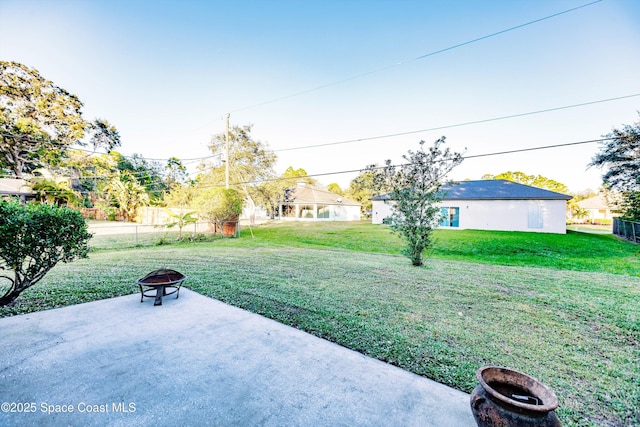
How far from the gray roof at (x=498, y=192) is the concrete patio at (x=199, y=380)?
16447mm

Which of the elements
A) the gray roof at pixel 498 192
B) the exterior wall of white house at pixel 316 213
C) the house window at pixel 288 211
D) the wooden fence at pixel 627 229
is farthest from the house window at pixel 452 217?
the house window at pixel 288 211

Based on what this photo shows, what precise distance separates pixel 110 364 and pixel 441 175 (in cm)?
824

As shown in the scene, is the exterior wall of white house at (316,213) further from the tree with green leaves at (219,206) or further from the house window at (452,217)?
the tree with green leaves at (219,206)

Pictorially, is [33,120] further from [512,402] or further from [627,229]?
[627,229]

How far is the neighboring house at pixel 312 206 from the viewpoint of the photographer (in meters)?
30.9

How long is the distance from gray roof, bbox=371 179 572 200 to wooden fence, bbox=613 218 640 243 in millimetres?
3498

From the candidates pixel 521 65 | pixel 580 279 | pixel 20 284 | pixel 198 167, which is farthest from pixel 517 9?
pixel 198 167

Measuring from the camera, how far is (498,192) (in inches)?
814

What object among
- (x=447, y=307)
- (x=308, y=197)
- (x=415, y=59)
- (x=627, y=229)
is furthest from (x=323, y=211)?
(x=447, y=307)

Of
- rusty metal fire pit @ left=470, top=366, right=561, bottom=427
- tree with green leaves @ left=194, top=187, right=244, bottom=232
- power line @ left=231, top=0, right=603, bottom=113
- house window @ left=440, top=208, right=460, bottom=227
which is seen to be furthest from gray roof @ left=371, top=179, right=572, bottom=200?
rusty metal fire pit @ left=470, top=366, right=561, bottom=427

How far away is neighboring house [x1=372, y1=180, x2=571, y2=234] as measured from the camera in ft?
61.1

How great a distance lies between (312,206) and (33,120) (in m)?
25.9

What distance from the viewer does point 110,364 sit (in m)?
2.88

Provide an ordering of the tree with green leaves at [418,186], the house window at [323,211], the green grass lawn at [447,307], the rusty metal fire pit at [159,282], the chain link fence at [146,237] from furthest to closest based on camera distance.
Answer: the house window at [323,211]
the chain link fence at [146,237]
the tree with green leaves at [418,186]
the rusty metal fire pit at [159,282]
the green grass lawn at [447,307]
